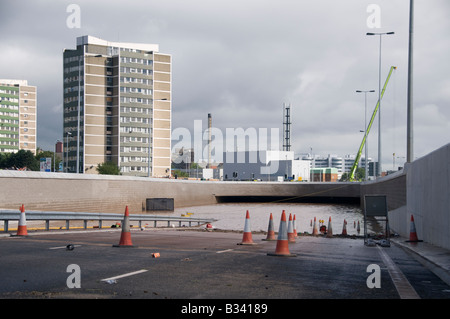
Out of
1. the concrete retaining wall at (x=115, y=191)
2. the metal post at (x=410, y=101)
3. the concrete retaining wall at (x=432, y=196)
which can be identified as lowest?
the concrete retaining wall at (x=115, y=191)

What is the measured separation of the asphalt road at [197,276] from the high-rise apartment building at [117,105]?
11840 centimetres

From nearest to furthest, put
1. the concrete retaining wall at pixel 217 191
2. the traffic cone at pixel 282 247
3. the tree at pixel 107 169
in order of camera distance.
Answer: the traffic cone at pixel 282 247 → the concrete retaining wall at pixel 217 191 → the tree at pixel 107 169

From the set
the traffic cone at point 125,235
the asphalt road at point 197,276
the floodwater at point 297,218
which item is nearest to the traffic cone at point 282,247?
the asphalt road at point 197,276

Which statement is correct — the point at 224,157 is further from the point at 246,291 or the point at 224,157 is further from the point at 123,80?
the point at 246,291

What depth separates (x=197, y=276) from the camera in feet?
27.9

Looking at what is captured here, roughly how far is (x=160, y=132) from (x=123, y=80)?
16216mm

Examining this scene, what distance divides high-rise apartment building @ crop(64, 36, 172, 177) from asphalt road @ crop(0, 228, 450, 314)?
118 meters

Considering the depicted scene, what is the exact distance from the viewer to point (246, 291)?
721 centimetres

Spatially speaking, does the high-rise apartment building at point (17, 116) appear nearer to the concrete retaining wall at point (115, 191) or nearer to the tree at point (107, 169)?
the tree at point (107, 169)

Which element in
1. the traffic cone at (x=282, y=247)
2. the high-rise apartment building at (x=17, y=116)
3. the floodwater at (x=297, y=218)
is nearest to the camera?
the traffic cone at (x=282, y=247)

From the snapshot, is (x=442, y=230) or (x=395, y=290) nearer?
(x=395, y=290)

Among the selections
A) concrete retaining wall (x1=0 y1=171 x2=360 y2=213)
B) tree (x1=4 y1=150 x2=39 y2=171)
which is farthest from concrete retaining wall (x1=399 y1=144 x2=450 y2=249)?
tree (x1=4 y1=150 x2=39 y2=171)

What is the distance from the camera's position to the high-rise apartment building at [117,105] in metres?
130
